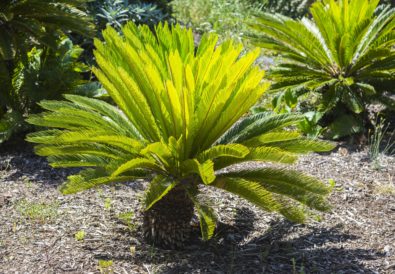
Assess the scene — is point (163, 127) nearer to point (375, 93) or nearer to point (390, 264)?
point (390, 264)

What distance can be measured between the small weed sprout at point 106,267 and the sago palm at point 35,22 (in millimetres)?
2230

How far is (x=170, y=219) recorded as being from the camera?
145 inches

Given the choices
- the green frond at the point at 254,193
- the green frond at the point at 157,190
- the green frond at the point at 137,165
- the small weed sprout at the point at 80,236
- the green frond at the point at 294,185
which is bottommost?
the small weed sprout at the point at 80,236

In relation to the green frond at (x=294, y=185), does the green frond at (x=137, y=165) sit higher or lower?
lower

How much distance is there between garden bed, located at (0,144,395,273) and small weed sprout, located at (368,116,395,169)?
1.32ft

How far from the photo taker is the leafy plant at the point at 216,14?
9960mm

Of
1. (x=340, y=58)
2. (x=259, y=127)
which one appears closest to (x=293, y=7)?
(x=340, y=58)

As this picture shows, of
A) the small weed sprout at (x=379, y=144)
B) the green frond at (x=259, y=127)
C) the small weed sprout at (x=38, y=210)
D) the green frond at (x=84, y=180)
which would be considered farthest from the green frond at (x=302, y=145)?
the small weed sprout at (x=379, y=144)

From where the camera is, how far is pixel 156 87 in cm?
344

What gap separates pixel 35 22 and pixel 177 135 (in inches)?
91.0

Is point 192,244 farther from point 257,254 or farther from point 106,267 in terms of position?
point 106,267

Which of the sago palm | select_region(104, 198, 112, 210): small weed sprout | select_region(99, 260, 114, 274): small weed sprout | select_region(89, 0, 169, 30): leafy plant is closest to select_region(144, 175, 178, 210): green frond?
select_region(99, 260, 114, 274): small weed sprout

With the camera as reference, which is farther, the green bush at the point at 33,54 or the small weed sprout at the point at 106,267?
the green bush at the point at 33,54

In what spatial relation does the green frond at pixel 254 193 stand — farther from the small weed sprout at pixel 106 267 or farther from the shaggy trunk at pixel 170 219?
the small weed sprout at pixel 106 267
